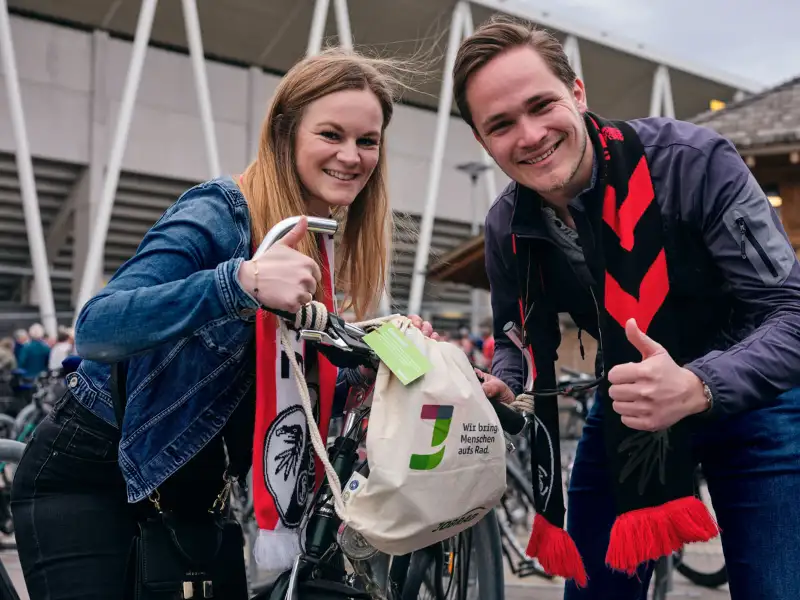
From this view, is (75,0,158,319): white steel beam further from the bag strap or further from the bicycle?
the bicycle

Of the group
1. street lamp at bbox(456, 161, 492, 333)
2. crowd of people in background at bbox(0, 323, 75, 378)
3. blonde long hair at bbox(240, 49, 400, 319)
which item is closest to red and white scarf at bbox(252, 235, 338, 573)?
blonde long hair at bbox(240, 49, 400, 319)

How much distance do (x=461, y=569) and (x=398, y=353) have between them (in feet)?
3.77

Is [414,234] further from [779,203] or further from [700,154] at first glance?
[779,203]

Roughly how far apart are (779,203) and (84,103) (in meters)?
19.9

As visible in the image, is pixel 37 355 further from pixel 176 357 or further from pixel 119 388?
pixel 176 357

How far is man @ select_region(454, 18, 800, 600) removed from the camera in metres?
1.86

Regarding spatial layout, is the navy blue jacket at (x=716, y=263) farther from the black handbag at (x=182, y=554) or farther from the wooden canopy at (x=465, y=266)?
the wooden canopy at (x=465, y=266)

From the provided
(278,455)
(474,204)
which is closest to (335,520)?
(278,455)

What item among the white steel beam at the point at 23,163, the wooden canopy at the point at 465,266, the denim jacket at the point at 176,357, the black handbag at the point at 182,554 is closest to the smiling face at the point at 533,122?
the denim jacket at the point at 176,357

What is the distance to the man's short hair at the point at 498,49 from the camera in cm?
219

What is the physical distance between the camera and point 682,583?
588 centimetres

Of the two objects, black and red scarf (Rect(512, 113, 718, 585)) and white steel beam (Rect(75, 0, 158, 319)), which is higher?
white steel beam (Rect(75, 0, 158, 319))

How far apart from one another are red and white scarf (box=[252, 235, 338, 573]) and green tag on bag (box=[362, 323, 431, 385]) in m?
0.21

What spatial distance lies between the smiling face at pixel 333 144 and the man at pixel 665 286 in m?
0.27
